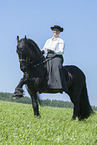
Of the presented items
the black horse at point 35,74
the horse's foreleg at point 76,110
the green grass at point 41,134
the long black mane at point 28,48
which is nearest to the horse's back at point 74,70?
the black horse at point 35,74

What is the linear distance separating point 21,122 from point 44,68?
227 centimetres

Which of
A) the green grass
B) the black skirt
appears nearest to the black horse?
the black skirt

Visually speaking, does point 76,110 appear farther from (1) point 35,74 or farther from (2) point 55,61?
(1) point 35,74

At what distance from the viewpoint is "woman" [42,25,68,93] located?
10.1 meters

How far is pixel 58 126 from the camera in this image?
9.28 m

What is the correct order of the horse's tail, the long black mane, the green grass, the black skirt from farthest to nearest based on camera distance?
1. the horse's tail
2. the black skirt
3. the long black mane
4. the green grass

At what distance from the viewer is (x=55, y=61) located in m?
10.1

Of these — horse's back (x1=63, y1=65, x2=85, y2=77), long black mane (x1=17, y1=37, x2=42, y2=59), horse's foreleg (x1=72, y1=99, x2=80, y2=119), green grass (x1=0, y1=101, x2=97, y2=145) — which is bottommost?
horse's foreleg (x1=72, y1=99, x2=80, y2=119)

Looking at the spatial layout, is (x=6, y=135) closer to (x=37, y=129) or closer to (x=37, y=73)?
(x=37, y=129)

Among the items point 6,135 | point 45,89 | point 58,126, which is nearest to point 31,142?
point 6,135

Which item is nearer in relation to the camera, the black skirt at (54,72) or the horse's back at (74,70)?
the black skirt at (54,72)

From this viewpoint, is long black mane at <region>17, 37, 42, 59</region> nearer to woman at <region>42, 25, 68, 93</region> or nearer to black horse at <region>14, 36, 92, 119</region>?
black horse at <region>14, 36, 92, 119</region>

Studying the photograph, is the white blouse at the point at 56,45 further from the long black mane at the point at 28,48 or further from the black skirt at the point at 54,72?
the long black mane at the point at 28,48

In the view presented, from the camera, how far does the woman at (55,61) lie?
10078 millimetres
